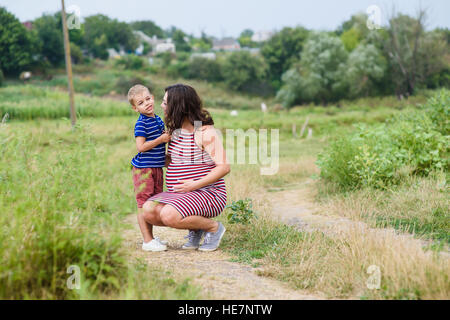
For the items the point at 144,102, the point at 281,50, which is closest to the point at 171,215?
the point at 144,102

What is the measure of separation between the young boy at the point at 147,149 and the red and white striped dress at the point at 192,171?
6.4 inches

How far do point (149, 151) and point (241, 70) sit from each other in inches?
2013

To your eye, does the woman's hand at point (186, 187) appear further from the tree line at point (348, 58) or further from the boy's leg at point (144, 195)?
the tree line at point (348, 58)

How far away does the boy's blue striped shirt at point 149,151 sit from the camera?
4.45 meters

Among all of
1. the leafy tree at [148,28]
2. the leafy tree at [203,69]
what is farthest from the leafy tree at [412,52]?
the leafy tree at [148,28]

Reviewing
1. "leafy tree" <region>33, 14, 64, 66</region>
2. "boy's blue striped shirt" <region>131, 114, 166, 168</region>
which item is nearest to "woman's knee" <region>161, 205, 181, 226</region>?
"boy's blue striped shirt" <region>131, 114, 166, 168</region>

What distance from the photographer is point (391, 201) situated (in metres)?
5.88

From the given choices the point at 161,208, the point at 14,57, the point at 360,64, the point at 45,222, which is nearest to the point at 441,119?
the point at 161,208

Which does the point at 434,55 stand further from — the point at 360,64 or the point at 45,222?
the point at 45,222

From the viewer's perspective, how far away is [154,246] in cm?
438

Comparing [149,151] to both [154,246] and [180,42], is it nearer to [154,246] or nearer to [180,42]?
[154,246]

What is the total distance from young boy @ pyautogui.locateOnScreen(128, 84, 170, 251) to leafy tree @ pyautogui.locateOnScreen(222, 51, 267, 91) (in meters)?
50.3

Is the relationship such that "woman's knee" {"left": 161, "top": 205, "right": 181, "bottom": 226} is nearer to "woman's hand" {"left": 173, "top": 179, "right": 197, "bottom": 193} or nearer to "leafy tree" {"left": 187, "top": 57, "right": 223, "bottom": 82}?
"woman's hand" {"left": 173, "top": 179, "right": 197, "bottom": 193}
